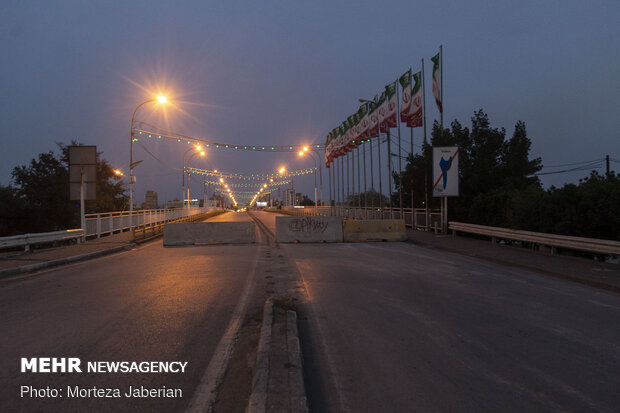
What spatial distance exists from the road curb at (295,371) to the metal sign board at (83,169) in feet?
63.2

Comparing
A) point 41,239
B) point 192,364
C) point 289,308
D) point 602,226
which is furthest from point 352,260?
point 41,239

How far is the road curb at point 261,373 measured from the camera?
3.53 metres

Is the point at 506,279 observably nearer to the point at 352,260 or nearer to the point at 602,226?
the point at 352,260

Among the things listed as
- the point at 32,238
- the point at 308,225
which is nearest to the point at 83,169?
the point at 32,238

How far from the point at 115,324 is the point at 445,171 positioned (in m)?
19.5

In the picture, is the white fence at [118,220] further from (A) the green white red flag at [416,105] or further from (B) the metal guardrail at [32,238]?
(A) the green white red flag at [416,105]

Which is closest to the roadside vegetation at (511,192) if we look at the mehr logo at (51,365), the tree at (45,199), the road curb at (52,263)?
the mehr logo at (51,365)

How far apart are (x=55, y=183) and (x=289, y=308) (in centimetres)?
4951

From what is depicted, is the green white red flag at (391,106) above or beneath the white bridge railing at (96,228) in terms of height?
above

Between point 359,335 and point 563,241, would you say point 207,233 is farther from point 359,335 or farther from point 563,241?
point 359,335

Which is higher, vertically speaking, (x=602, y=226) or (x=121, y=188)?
(x=121, y=188)

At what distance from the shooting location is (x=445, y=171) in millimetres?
22719

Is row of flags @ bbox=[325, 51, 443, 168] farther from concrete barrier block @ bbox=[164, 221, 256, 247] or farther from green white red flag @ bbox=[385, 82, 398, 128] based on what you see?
concrete barrier block @ bbox=[164, 221, 256, 247]

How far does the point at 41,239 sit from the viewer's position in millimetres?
17391
